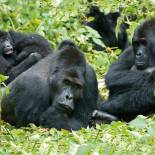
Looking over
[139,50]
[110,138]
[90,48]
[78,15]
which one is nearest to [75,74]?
[139,50]

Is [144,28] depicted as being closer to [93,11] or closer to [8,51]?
[8,51]

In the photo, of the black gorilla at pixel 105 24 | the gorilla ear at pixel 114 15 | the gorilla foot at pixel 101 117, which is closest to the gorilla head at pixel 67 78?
the gorilla foot at pixel 101 117

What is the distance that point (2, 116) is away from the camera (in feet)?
25.6

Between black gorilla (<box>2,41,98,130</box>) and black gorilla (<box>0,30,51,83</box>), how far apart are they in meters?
1.26

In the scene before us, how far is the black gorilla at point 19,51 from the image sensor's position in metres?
8.96

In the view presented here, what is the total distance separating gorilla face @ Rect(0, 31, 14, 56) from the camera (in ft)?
30.3

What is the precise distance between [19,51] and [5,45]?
0.24 m

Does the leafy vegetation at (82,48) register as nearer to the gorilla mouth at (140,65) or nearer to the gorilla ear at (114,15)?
the gorilla mouth at (140,65)

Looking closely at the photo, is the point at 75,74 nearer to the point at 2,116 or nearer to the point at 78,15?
the point at 2,116

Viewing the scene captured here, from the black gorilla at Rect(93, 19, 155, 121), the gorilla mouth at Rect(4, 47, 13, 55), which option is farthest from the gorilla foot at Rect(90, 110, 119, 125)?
the gorilla mouth at Rect(4, 47, 13, 55)

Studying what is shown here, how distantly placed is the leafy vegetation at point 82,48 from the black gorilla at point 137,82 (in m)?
0.33

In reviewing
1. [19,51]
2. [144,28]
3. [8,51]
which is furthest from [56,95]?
[19,51]

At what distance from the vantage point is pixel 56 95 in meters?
7.39

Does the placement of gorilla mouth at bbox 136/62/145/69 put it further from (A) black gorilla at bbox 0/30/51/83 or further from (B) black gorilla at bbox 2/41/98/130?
(A) black gorilla at bbox 0/30/51/83
